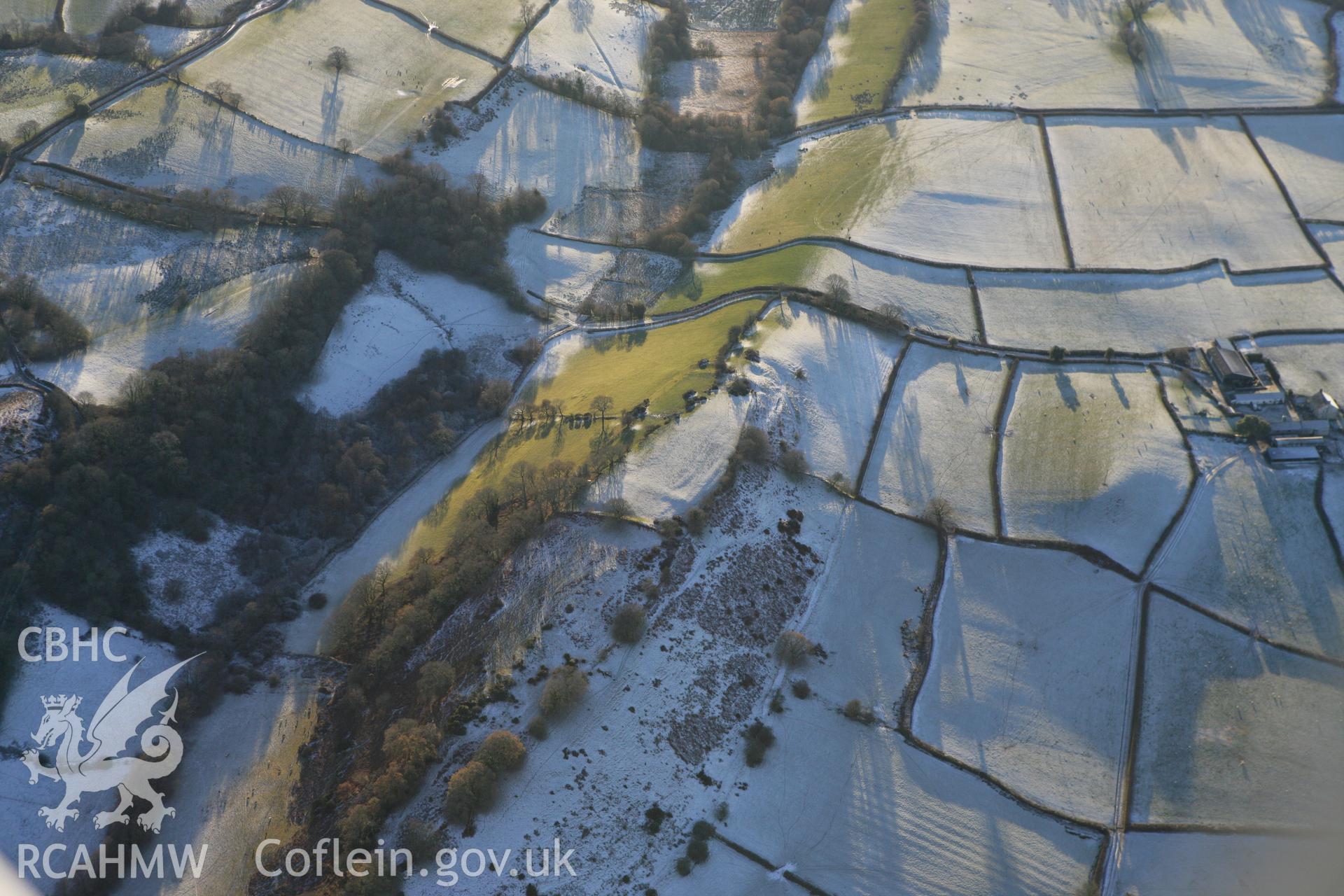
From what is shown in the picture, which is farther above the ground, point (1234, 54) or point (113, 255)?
point (1234, 54)

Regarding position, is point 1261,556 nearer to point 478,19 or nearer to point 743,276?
point 743,276

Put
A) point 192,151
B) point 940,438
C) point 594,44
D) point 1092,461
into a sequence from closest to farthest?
1. point 1092,461
2. point 940,438
3. point 192,151
4. point 594,44

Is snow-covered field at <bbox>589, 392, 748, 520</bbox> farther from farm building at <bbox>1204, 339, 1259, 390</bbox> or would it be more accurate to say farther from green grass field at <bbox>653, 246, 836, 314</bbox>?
farm building at <bbox>1204, 339, 1259, 390</bbox>

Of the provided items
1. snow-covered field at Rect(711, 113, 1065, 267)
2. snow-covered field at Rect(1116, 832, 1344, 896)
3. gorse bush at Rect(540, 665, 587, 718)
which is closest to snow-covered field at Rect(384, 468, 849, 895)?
gorse bush at Rect(540, 665, 587, 718)

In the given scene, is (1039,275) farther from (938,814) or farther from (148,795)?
(148,795)

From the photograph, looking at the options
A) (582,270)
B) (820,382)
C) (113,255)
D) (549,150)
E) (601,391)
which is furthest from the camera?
(549,150)

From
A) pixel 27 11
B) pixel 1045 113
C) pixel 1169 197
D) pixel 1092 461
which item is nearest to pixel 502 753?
pixel 1092 461

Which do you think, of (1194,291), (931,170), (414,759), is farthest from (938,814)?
(931,170)
